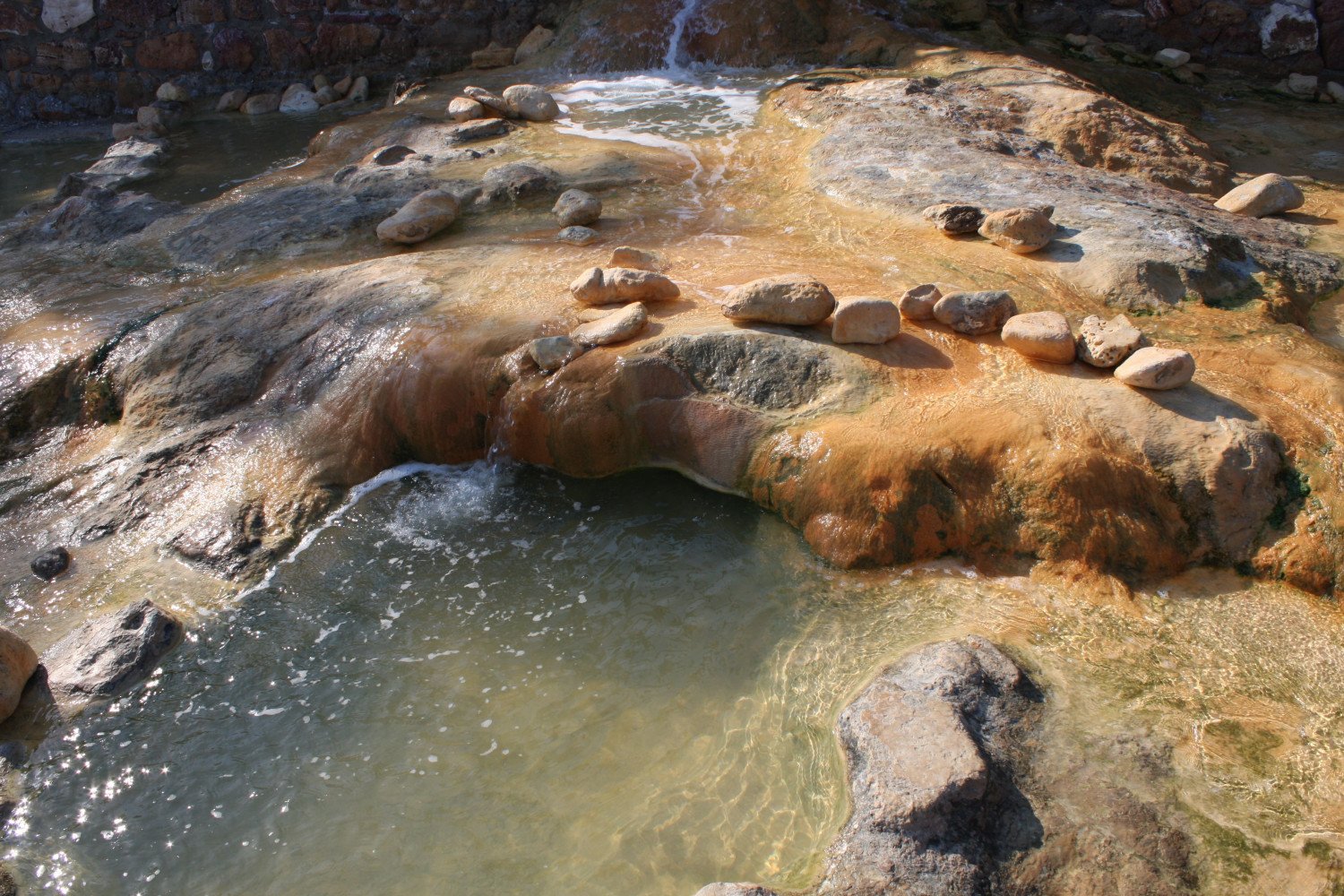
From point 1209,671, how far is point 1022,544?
2.33 ft

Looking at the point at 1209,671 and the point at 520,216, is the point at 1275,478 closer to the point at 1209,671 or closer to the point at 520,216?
the point at 1209,671

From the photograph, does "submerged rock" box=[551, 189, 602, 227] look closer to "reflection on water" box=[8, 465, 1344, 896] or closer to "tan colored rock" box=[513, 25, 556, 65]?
"reflection on water" box=[8, 465, 1344, 896]

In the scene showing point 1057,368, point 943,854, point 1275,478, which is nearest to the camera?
point 943,854

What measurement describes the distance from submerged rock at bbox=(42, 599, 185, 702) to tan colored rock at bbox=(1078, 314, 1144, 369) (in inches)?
145

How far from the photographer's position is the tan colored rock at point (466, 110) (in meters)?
7.47

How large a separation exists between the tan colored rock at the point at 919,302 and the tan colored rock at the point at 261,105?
779 cm

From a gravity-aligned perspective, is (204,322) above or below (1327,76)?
below

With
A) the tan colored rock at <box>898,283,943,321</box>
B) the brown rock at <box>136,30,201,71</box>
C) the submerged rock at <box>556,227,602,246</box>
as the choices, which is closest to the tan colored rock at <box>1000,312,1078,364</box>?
the tan colored rock at <box>898,283,943,321</box>

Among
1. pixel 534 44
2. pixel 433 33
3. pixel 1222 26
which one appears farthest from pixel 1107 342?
pixel 433 33

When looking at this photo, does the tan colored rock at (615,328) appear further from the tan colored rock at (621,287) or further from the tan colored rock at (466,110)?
the tan colored rock at (466,110)

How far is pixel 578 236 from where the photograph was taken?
17.0 ft

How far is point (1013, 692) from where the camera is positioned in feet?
9.12

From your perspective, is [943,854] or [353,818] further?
[353,818]

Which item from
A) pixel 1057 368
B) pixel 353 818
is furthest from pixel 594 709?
pixel 1057 368
